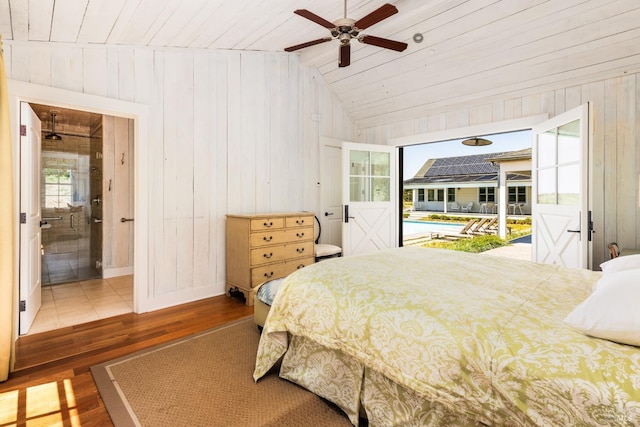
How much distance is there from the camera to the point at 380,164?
16.2ft

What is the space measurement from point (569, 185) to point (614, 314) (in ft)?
8.59

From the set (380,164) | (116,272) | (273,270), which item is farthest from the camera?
(380,164)

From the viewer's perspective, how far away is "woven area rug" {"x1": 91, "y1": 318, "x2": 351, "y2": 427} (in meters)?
1.63

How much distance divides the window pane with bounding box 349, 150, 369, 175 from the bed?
9.13ft

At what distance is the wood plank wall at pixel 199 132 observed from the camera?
2871mm

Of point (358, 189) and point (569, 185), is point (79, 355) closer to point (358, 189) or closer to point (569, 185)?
point (358, 189)

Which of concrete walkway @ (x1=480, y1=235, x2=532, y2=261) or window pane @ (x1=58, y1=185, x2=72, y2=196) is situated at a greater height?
window pane @ (x1=58, y1=185, x2=72, y2=196)

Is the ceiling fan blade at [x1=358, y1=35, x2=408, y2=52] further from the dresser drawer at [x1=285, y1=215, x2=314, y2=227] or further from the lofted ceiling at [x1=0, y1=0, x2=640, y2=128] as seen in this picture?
the dresser drawer at [x1=285, y1=215, x2=314, y2=227]

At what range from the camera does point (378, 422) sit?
1440mm

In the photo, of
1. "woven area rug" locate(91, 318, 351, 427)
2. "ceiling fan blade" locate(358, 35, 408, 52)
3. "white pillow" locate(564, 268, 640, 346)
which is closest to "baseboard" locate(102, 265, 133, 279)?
"woven area rug" locate(91, 318, 351, 427)

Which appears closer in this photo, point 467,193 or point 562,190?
point 562,190

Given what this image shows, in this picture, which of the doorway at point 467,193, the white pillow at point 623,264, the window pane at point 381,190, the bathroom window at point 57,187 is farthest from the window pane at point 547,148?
the bathroom window at point 57,187

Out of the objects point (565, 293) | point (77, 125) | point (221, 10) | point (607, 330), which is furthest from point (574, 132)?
point (77, 125)

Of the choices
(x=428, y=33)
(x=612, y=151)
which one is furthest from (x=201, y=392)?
(x=612, y=151)
